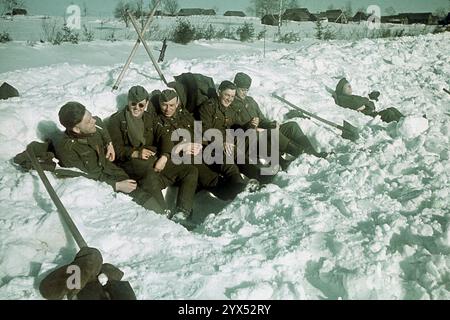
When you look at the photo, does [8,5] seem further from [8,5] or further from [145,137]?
[145,137]

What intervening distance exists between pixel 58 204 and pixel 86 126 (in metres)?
0.98

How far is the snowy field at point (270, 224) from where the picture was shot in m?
2.62

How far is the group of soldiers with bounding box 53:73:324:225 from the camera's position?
3930mm

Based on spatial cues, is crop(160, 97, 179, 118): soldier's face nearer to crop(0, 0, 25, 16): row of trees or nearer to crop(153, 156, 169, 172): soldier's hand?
crop(153, 156, 169, 172): soldier's hand

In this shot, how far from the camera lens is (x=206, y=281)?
2.64m

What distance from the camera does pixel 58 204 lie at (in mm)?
3160

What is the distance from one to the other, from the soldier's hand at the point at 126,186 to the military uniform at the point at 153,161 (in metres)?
0.22

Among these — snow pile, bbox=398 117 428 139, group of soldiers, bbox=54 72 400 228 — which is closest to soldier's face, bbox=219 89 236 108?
group of soldiers, bbox=54 72 400 228

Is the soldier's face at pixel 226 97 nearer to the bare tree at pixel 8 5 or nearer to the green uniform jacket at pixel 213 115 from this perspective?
the green uniform jacket at pixel 213 115

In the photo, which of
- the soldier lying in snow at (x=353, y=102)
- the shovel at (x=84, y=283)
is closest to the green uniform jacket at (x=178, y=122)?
the shovel at (x=84, y=283)

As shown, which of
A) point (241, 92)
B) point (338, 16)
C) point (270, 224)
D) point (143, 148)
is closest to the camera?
point (270, 224)

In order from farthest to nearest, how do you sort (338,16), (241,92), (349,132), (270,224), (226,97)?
(338,16)
(241,92)
(349,132)
(226,97)
(270,224)

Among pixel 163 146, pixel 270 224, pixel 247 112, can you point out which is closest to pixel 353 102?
pixel 247 112
